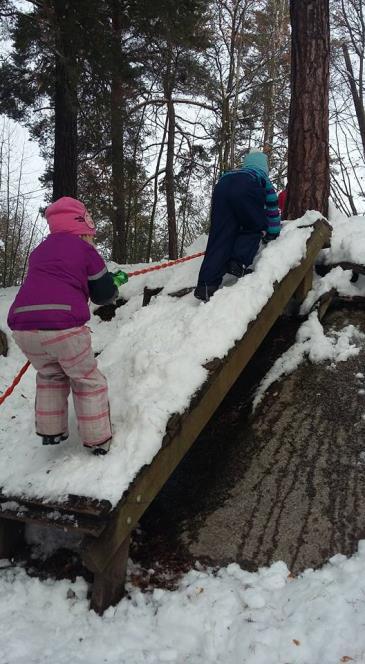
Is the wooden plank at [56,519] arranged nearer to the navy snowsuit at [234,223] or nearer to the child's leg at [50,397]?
the child's leg at [50,397]

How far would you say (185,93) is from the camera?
14.4m

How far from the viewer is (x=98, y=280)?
2715 millimetres

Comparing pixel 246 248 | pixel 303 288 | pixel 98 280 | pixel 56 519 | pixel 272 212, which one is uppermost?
pixel 272 212

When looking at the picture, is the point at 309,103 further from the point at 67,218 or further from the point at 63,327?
the point at 63,327

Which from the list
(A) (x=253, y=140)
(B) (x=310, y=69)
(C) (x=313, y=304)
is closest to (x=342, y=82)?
(A) (x=253, y=140)

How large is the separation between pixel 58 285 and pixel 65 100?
5906 millimetres

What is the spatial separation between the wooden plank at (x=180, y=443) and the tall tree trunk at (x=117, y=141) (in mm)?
5162

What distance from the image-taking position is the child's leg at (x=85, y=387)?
2504 mm

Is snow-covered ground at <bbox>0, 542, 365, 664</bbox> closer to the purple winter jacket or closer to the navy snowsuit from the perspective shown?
the purple winter jacket

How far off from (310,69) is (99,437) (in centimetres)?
496

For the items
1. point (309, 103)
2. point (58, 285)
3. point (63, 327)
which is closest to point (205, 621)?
point (63, 327)

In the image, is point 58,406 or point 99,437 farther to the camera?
point 58,406

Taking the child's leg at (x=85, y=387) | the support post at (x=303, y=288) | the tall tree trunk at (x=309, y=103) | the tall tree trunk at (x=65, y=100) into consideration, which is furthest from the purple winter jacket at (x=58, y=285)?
the tall tree trunk at (x=65, y=100)

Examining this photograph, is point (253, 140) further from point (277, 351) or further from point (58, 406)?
point (58, 406)
